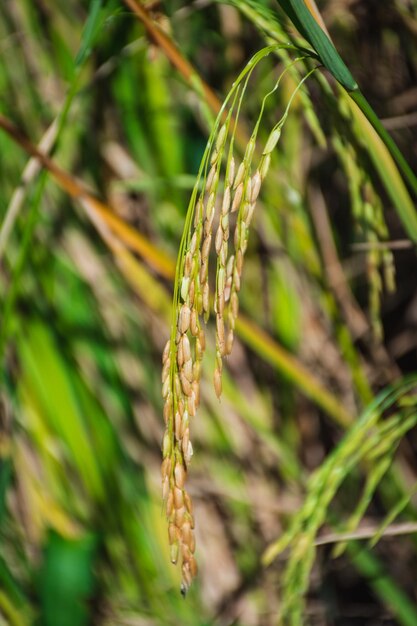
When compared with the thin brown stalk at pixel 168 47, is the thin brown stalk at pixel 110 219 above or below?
below

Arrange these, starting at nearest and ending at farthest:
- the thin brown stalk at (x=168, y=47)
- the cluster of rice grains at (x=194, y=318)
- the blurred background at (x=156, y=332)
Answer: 1. the cluster of rice grains at (x=194, y=318)
2. the thin brown stalk at (x=168, y=47)
3. the blurred background at (x=156, y=332)

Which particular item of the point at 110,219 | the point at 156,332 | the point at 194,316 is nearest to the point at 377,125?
the point at 194,316

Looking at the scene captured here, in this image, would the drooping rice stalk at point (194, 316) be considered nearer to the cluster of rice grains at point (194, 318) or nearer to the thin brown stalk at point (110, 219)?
the cluster of rice grains at point (194, 318)

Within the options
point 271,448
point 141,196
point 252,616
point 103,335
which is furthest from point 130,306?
point 252,616

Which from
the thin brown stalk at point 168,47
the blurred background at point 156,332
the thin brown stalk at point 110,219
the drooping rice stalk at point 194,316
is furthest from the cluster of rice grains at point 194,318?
the blurred background at point 156,332

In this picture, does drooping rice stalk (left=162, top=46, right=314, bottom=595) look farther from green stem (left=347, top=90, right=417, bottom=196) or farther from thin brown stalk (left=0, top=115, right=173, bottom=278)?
thin brown stalk (left=0, top=115, right=173, bottom=278)

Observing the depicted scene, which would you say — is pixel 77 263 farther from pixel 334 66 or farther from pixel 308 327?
pixel 334 66

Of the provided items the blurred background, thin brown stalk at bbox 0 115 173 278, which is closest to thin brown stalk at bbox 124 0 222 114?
thin brown stalk at bbox 0 115 173 278

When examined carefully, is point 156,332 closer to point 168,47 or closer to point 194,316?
point 168,47
